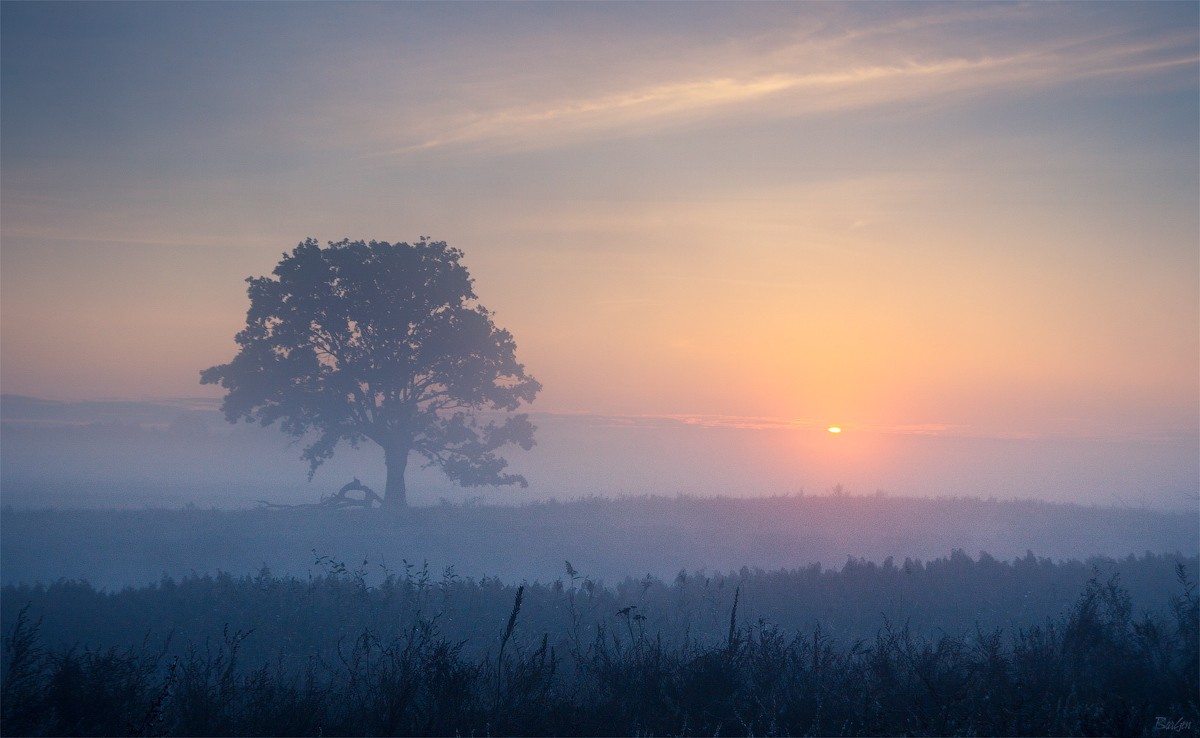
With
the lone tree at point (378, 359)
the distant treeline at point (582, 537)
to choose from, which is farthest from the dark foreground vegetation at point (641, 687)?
the lone tree at point (378, 359)

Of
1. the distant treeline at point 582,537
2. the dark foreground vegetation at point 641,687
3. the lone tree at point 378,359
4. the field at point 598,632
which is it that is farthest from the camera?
the lone tree at point 378,359

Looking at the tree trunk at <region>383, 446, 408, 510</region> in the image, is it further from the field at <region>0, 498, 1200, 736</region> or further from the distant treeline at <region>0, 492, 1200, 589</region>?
the field at <region>0, 498, 1200, 736</region>

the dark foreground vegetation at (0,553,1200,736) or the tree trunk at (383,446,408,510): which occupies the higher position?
the tree trunk at (383,446,408,510)

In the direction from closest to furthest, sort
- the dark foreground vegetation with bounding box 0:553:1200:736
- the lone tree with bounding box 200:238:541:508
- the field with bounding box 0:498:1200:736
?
1. the dark foreground vegetation with bounding box 0:553:1200:736
2. the field with bounding box 0:498:1200:736
3. the lone tree with bounding box 200:238:541:508

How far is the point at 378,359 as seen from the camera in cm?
2869

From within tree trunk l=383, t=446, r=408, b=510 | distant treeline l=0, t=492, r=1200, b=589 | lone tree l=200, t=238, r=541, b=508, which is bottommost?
distant treeline l=0, t=492, r=1200, b=589

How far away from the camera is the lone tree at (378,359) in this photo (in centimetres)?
2808

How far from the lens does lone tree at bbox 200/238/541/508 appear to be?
92.1ft

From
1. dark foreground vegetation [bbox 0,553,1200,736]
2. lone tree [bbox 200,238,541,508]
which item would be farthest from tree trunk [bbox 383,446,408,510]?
dark foreground vegetation [bbox 0,553,1200,736]

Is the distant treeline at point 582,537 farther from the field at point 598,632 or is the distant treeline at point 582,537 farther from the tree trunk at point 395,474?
the tree trunk at point 395,474

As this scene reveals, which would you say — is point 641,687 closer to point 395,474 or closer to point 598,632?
point 598,632

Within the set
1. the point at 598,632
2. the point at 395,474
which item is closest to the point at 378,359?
the point at 395,474

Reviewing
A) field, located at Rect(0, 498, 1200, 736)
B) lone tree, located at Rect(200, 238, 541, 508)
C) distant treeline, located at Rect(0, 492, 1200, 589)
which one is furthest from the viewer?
lone tree, located at Rect(200, 238, 541, 508)

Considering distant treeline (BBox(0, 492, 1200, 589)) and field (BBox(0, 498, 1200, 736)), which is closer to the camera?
field (BBox(0, 498, 1200, 736))
